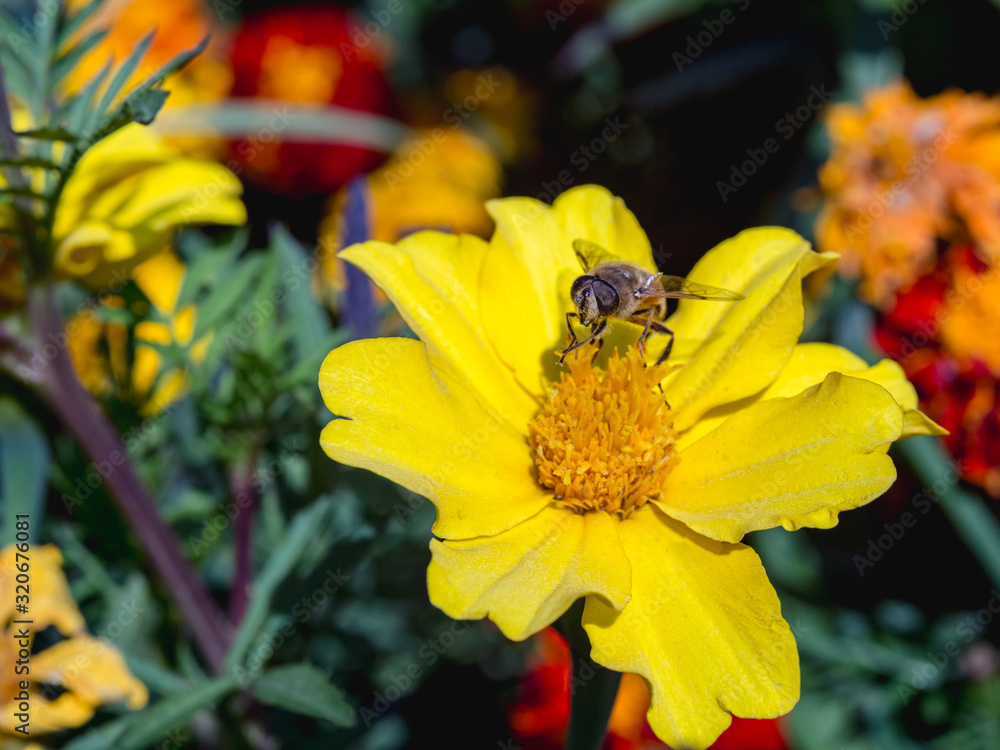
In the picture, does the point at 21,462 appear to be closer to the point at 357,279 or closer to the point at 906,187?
the point at 357,279

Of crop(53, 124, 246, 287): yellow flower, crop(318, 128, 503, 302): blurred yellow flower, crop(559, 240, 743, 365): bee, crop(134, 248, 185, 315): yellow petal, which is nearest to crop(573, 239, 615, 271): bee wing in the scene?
crop(559, 240, 743, 365): bee

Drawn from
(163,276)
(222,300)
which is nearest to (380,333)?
(222,300)

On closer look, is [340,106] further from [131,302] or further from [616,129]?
[131,302]

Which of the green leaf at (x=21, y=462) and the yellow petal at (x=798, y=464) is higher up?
the green leaf at (x=21, y=462)

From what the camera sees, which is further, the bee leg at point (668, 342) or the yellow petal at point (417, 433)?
the bee leg at point (668, 342)

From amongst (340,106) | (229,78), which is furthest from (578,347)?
(229,78)

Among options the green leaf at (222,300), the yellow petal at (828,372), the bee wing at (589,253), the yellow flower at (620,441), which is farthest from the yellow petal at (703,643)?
the green leaf at (222,300)

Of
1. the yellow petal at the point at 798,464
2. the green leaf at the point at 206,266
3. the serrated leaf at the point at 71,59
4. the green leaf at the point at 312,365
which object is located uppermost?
the serrated leaf at the point at 71,59

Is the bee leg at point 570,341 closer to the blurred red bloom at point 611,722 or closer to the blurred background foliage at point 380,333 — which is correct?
the blurred background foliage at point 380,333
